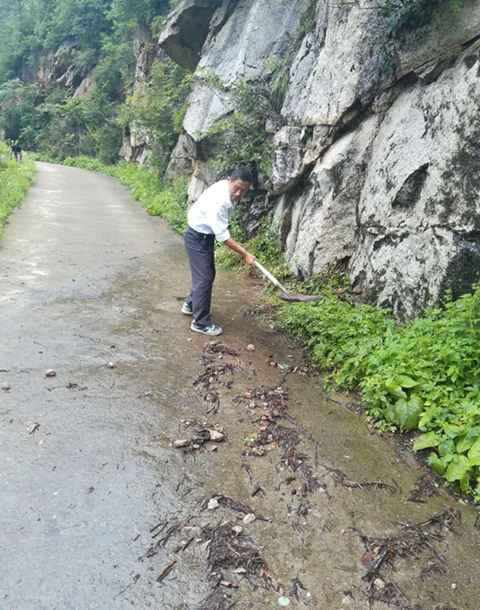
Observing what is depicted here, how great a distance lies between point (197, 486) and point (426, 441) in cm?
167

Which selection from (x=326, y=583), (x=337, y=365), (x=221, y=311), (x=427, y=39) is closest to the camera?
(x=326, y=583)

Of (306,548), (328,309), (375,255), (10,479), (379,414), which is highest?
(375,255)

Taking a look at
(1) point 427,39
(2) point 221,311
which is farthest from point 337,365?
(1) point 427,39

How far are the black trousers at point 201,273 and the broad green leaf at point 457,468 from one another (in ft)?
9.51

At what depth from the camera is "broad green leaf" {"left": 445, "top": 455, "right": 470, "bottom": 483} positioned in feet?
9.25

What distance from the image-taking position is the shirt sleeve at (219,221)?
4.62 metres

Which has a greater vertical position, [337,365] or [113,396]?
[337,365]

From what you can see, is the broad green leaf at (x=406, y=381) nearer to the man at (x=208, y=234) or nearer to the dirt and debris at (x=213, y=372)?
the dirt and debris at (x=213, y=372)

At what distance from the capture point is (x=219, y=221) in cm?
466

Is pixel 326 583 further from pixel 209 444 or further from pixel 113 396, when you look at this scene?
pixel 113 396

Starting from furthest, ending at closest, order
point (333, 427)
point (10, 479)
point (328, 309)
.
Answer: point (328, 309)
point (333, 427)
point (10, 479)

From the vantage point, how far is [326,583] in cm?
216

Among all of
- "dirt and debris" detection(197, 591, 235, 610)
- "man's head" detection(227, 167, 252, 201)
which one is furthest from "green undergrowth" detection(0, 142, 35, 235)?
"dirt and debris" detection(197, 591, 235, 610)

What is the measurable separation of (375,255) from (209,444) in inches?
120
